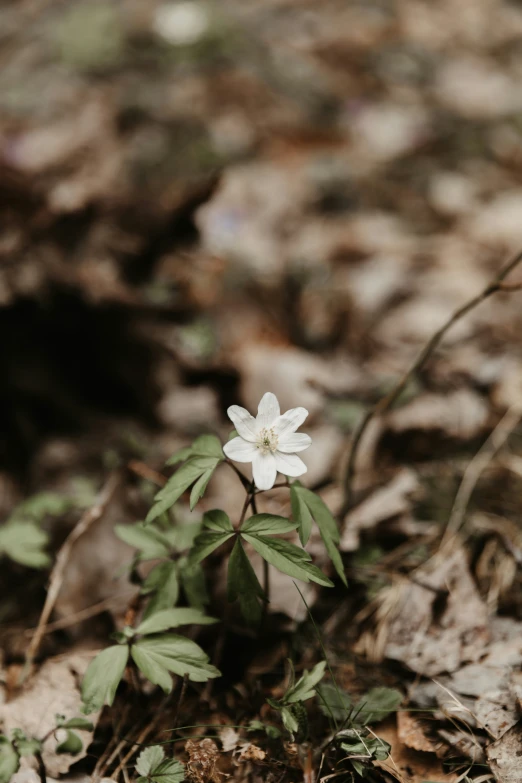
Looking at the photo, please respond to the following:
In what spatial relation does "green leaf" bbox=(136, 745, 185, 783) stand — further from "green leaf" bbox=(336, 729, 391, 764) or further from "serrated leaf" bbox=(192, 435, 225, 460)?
"serrated leaf" bbox=(192, 435, 225, 460)

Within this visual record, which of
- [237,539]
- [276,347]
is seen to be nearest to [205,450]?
[237,539]

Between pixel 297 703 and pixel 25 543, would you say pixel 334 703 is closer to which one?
pixel 297 703

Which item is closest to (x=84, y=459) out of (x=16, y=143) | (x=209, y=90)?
(x=16, y=143)

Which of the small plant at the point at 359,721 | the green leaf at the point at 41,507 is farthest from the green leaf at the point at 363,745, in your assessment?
the green leaf at the point at 41,507

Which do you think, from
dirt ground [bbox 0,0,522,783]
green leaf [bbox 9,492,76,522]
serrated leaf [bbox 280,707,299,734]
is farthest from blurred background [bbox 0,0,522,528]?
serrated leaf [bbox 280,707,299,734]

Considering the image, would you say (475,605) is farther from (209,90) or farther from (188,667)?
(209,90)

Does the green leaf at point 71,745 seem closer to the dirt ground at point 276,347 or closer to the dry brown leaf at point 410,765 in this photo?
the dirt ground at point 276,347

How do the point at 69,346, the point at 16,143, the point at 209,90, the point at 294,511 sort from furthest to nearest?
1. the point at 209,90
2. the point at 16,143
3. the point at 69,346
4. the point at 294,511
